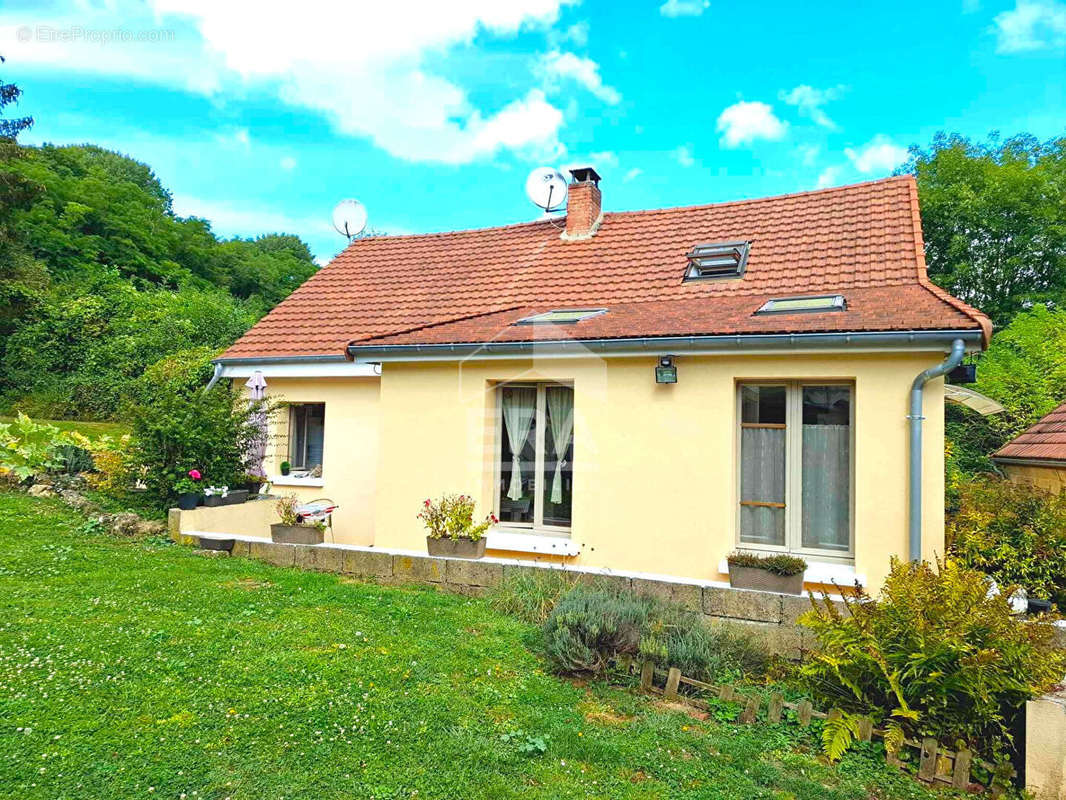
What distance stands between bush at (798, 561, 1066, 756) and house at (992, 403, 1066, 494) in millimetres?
6258

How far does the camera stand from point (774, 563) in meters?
6.95

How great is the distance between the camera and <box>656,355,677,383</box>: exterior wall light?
7.83 m

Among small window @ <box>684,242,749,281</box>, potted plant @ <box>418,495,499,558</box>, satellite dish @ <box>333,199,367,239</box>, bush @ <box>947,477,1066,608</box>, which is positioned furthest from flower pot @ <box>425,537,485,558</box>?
satellite dish @ <box>333,199,367,239</box>

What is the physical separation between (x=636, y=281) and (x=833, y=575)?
6124 millimetres

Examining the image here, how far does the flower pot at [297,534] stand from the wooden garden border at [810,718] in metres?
5.54

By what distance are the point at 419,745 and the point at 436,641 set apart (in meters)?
1.86

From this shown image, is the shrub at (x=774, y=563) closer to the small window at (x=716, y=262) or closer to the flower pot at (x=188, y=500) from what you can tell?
the small window at (x=716, y=262)

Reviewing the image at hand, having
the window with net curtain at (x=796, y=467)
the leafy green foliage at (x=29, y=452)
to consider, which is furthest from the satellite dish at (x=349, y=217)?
the window with net curtain at (x=796, y=467)

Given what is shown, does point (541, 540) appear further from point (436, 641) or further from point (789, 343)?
point (789, 343)

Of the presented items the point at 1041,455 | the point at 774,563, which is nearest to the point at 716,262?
the point at 774,563

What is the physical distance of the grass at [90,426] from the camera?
16.5 m

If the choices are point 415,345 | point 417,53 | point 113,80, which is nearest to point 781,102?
point 417,53

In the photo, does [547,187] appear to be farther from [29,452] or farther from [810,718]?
[810,718]

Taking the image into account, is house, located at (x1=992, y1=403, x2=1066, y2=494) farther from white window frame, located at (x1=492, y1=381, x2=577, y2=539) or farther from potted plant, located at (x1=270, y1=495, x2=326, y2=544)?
potted plant, located at (x1=270, y1=495, x2=326, y2=544)
